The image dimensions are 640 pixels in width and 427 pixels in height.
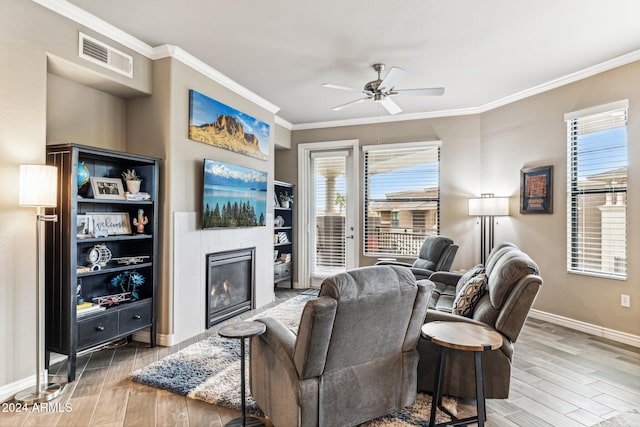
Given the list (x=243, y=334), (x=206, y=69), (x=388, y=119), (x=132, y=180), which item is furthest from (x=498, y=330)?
(x=388, y=119)

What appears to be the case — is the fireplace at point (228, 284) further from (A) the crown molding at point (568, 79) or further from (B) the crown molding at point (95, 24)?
(A) the crown molding at point (568, 79)

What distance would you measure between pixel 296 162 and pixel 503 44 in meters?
3.64

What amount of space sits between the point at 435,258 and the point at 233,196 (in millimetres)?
2551

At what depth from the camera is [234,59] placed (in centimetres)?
372

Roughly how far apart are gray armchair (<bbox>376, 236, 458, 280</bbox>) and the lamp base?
3.49m

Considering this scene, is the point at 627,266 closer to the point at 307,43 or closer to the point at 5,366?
the point at 307,43

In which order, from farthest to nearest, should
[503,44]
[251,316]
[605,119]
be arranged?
1. [251,316]
2. [605,119]
3. [503,44]

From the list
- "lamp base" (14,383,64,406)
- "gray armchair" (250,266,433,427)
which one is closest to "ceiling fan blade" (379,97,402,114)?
"gray armchair" (250,266,433,427)

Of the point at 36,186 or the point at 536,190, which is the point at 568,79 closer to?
the point at 536,190

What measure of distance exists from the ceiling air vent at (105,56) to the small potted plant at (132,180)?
0.88 m

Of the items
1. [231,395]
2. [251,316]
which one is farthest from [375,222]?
[231,395]

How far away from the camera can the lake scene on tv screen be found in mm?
3836

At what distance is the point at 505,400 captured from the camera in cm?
245

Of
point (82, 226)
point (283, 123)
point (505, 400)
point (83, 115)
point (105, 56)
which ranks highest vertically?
point (283, 123)
